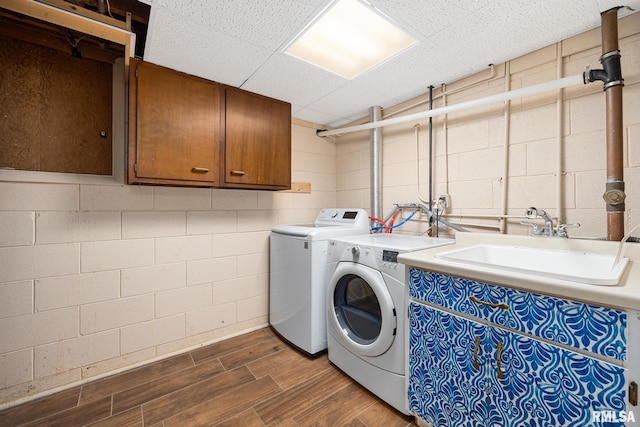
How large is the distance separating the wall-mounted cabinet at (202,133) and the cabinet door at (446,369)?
4.96 ft

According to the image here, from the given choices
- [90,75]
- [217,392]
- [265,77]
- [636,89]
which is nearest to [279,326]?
[217,392]

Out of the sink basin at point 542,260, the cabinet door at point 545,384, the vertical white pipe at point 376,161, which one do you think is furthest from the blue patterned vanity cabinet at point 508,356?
the vertical white pipe at point 376,161

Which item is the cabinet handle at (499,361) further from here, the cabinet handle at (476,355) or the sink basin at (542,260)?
the sink basin at (542,260)

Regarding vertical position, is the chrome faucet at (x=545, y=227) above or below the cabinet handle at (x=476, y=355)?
above

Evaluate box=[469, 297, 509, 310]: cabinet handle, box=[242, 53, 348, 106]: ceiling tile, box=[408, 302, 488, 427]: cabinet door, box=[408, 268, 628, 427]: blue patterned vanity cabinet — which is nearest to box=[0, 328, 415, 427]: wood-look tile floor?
box=[408, 302, 488, 427]: cabinet door

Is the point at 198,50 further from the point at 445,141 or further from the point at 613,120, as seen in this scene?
the point at 613,120

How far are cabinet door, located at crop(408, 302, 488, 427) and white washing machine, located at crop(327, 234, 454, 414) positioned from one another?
8cm

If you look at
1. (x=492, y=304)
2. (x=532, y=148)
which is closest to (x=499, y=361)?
(x=492, y=304)

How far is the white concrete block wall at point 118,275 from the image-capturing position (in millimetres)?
1526

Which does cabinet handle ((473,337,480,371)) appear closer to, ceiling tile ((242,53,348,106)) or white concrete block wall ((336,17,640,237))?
white concrete block wall ((336,17,640,237))

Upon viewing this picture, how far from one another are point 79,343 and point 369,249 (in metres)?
1.94

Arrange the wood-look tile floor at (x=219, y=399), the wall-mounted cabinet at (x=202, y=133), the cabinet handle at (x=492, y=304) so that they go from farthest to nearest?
the wall-mounted cabinet at (x=202, y=133)
the wood-look tile floor at (x=219, y=399)
the cabinet handle at (x=492, y=304)

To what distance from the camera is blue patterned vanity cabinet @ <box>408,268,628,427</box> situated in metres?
0.81

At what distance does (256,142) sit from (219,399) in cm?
175
